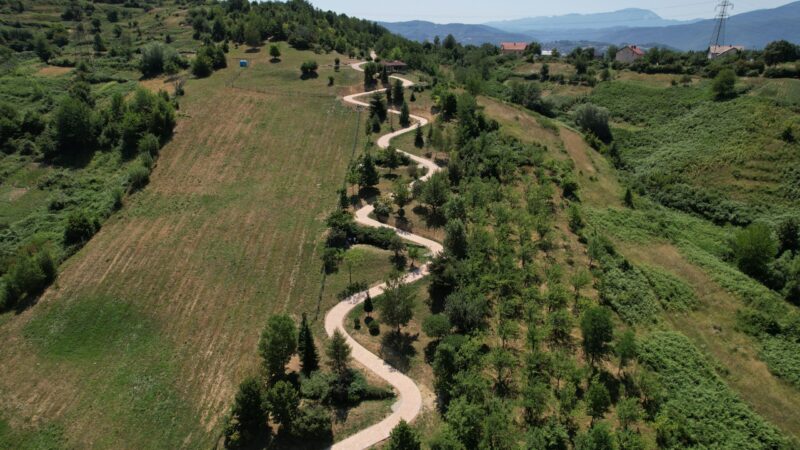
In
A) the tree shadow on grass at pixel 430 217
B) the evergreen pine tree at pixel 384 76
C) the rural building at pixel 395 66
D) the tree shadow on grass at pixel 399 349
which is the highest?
the rural building at pixel 395 66

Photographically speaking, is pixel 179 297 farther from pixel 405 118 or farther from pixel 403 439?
pixel 405 118

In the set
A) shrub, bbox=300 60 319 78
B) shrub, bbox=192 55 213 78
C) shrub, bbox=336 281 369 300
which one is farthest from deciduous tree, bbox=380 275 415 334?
shrub, bbox=192 55 213 78

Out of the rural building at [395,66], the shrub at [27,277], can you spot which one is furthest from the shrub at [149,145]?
the rural building at [395,66]

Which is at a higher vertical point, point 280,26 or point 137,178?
point 280,26

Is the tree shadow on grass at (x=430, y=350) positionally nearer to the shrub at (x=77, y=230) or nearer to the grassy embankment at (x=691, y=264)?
the grassy embankment at (x=691, y=264)

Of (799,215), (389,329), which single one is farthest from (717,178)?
(389,329)

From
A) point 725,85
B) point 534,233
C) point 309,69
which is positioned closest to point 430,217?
point 534,233

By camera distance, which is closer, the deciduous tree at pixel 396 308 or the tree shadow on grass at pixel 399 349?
the tree shadow on grass at pixel 399 349
